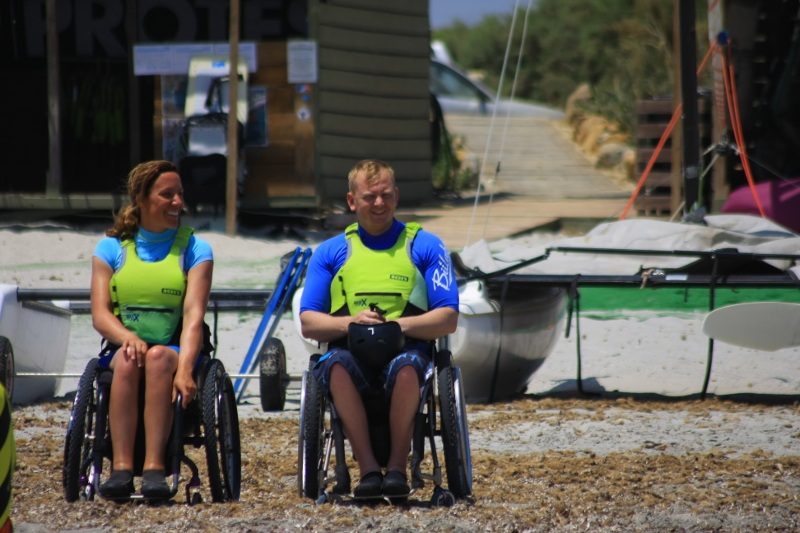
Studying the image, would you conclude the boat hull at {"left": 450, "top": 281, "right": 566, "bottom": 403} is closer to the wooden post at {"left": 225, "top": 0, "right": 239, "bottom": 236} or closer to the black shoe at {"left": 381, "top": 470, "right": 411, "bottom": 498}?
the black shoe at {"left": 381, "top": 470, "right": 411, "bottom": 498}

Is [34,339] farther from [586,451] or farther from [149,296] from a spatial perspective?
[586,451]

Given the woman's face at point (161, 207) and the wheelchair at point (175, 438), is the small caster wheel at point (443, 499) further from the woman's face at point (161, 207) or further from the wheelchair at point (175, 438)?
the woman's face at point (161, 207)

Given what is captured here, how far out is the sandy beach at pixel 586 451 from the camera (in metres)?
4.24

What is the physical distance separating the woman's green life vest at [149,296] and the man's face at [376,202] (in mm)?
720

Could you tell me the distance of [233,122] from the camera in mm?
11984

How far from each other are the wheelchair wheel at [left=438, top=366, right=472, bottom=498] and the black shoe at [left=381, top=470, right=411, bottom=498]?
0.19 metres

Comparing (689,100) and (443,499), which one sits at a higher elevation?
(689,100)

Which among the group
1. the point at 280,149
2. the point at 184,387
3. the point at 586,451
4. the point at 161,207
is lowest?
the point at 586,451

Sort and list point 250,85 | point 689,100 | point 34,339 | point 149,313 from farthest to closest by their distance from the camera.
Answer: point 250,85 → point 689,100 → point 34,339 → point 149,313

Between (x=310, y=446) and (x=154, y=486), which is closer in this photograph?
(x=154, y=486)

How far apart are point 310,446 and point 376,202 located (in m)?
0.94


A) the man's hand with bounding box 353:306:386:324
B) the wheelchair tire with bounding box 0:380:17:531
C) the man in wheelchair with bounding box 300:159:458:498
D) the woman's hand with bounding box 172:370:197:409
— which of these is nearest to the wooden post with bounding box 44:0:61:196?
the man in wheelchair with bounding box 300:159:458:498

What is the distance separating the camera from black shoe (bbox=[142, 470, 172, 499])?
439 cm

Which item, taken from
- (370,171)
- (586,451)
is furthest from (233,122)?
(370,171)
